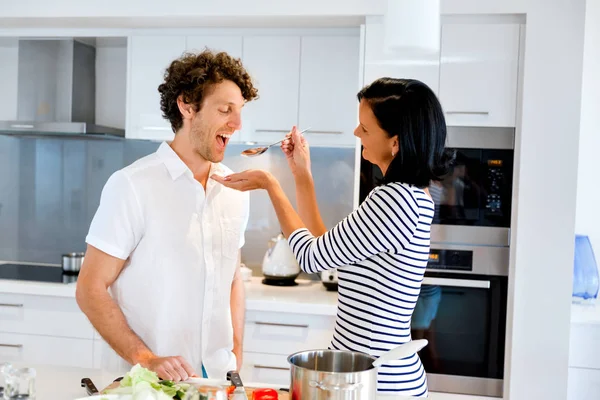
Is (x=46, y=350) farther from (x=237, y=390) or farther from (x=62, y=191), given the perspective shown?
(x=237, y=390)

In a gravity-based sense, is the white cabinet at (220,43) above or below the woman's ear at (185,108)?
above

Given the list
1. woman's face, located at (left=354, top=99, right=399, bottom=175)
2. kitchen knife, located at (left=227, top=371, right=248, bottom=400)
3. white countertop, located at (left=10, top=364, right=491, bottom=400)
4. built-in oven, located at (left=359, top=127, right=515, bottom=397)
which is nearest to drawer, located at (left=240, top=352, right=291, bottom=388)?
built-in oven, located at (left=359, top=127, right=515, bottom=397)

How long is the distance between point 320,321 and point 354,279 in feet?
4.16

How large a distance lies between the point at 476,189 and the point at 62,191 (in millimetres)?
2353

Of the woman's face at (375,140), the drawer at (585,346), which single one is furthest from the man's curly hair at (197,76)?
the drawer at (585,346)

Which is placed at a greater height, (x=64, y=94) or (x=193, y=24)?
(x=193, y=24)

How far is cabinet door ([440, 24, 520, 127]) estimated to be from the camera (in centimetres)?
283

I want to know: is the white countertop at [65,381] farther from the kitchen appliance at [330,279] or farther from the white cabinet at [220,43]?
the white cabinet at [220,43]

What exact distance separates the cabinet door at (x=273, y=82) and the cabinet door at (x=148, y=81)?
380 mm

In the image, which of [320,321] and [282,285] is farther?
[282,285]

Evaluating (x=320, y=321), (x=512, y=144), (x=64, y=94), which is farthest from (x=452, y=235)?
(x=64, y=94)

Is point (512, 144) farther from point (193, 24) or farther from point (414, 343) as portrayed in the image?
point (414, 343)

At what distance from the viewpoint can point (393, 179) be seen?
1.70 metres

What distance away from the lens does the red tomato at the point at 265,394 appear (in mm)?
1318
